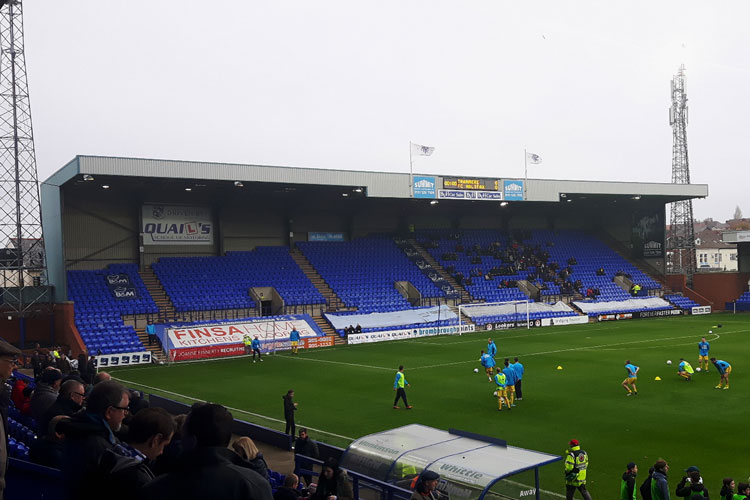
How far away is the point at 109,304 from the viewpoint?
41.6 m

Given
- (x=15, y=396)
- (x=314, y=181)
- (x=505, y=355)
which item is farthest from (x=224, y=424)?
(x=314, y=181)

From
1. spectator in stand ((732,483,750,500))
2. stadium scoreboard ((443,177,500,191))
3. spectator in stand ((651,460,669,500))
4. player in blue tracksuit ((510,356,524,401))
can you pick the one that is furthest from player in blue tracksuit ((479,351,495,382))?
stadium scoreboard ((443,177,500,191))

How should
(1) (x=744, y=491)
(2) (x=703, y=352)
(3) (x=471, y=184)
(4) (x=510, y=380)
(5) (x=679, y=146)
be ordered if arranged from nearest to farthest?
1. (1) (x=744, y=491)
2. (4) (x=510, y=380)
3. (2) (x=703, y=352)
4. (3) (x=471, y=184)
5. (5) (x=679, y=146)

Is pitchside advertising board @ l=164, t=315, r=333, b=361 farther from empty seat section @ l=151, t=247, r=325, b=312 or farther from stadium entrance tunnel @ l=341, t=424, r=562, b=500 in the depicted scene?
stadium entrance tunnel @ l=341, t=424, r=562, b=500

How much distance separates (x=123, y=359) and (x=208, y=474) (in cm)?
3529

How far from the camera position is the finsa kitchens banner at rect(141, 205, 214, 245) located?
49.0m

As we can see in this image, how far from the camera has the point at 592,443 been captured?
55.1 feet

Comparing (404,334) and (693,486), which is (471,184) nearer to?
(404,334)

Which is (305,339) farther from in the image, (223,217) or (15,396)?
(15,396)

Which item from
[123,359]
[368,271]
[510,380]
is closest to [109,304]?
[123,359]

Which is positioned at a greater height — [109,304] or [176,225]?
[176,225]

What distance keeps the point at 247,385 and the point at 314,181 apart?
2020 cm

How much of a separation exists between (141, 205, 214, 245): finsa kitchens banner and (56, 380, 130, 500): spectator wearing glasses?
46308 millimetres

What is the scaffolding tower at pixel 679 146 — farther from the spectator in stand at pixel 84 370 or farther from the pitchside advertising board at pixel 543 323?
the spectator in stand at pixel 84 370
